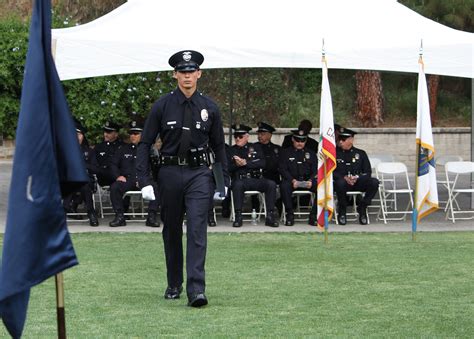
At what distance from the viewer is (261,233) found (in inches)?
635

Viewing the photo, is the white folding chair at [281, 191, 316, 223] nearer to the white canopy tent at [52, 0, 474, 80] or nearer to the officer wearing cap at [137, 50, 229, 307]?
the white canopy tent at [52, 0, 474, 80]

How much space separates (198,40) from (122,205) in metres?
2.56

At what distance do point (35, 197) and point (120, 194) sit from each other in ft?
40.5

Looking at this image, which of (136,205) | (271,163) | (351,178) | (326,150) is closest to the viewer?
(326,150)

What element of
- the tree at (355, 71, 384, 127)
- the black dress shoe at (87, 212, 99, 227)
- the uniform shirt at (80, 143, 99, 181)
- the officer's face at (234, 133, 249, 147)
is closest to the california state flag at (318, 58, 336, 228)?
the officer's face at (234, 133, 249, 147)

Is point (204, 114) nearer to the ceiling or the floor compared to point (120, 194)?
nearer to the ceiling

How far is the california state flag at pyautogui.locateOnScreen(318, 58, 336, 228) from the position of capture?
1424cm

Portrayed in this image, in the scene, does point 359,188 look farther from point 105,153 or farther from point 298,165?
point 105,153

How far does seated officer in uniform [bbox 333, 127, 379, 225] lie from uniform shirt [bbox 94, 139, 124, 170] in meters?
3.29

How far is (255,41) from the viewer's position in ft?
55.6

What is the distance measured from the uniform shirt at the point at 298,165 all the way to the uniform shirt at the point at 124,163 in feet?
7.12

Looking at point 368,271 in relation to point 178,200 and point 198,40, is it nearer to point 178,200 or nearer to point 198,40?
point 178,200

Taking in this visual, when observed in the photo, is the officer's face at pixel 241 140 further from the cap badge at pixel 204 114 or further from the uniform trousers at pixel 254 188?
the cap badge at pixel 204 114

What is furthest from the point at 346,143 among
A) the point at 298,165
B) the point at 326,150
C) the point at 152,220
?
the point at 326,150
